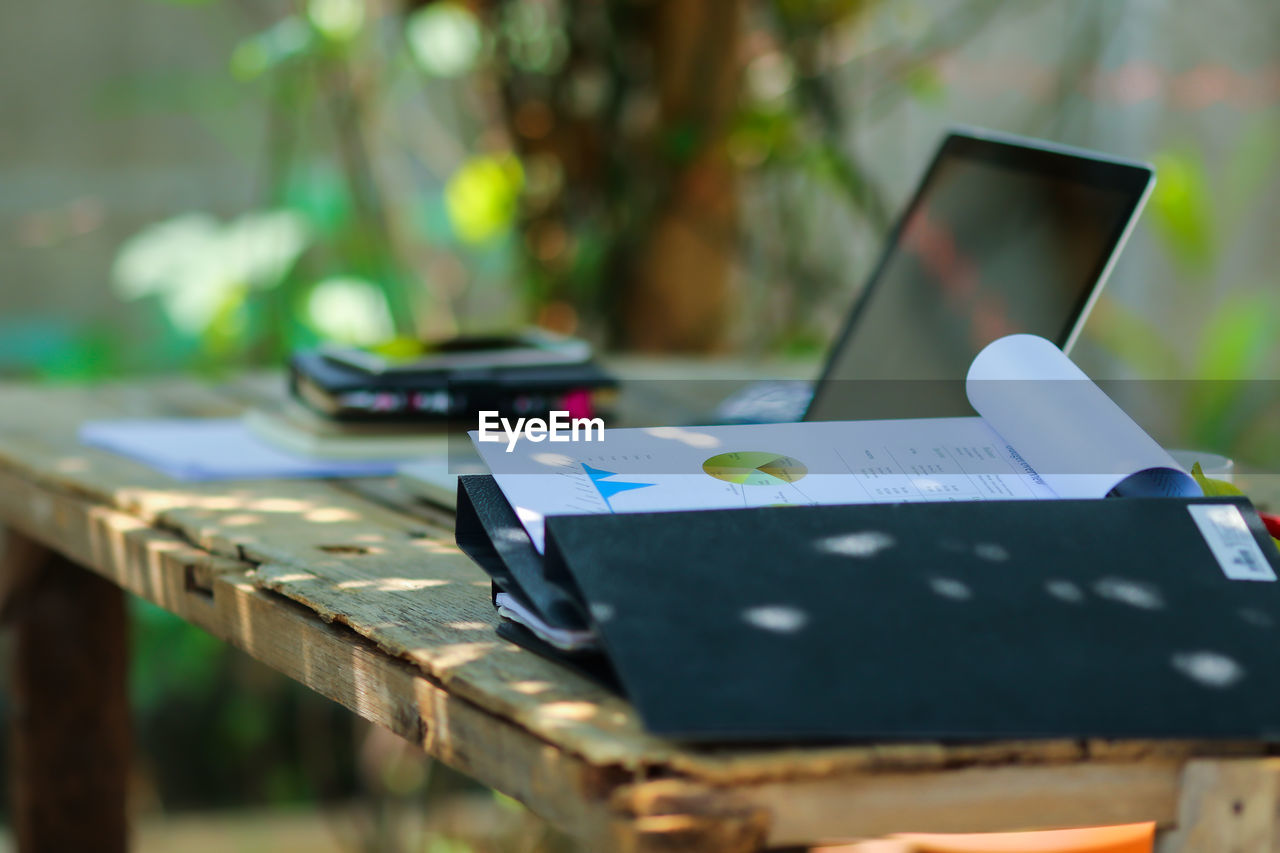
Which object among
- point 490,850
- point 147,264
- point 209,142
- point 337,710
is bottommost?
point 490,850

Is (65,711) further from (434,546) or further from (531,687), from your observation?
(531,687)

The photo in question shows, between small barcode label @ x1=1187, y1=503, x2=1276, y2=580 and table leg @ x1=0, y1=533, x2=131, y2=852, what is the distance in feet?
3.56

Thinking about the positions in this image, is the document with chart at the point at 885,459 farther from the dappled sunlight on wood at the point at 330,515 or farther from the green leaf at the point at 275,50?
the green leaf at the point at 275,50

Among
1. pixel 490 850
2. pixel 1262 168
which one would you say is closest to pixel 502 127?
pixel 490 850

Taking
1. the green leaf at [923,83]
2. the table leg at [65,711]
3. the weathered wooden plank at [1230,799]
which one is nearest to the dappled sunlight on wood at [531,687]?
the weathered wooden plank at [1230,799]

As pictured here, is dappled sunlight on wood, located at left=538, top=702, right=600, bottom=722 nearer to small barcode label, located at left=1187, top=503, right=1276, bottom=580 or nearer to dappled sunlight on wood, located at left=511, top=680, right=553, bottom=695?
dappled sunlight on wood, located at left=511, top=680, right=553, bottom=695

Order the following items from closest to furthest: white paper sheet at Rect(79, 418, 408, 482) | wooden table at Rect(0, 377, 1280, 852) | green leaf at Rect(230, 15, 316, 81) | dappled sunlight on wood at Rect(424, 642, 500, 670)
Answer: wooden table at Rect(0, 377, 1280, 852) → dappled sunlight on wood at Rect(424, 642, 500, 670) → white paper sheet at Rect(79, 418, 408, 482) → green leaf at Rect(230, 15, 316, 81)

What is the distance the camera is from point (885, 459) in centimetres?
70

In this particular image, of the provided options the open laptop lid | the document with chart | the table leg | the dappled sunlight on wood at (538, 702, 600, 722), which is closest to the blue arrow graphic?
the document with chart

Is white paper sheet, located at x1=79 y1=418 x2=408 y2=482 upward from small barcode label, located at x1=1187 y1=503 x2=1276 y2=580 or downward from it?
downward

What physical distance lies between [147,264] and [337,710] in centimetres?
88

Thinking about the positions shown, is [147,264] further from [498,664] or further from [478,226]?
[498,664]

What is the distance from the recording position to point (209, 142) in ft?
8.79

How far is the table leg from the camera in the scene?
1.37 metres
